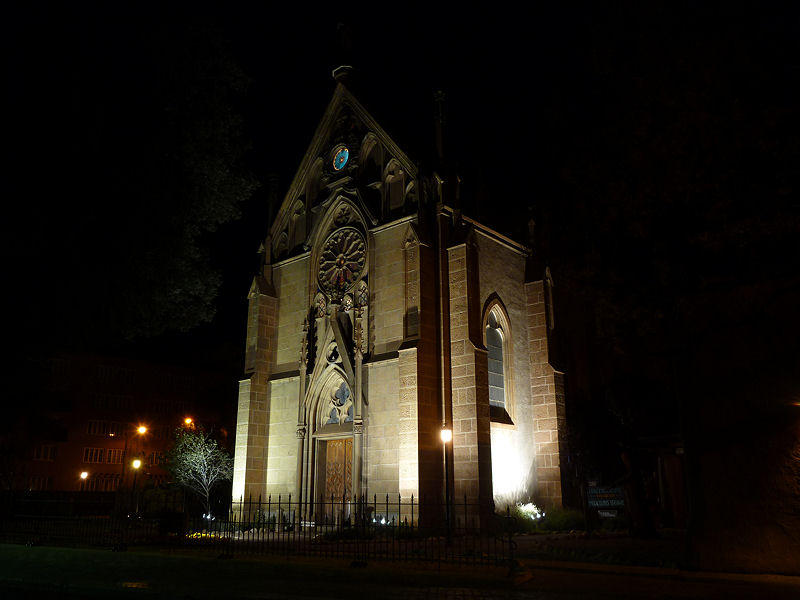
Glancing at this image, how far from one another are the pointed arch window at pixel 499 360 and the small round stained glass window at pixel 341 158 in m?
8.71

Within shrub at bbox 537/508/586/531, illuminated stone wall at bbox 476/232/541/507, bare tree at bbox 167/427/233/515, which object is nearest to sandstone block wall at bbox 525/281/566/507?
illuminated stone wall at bbox 476/232/541/507

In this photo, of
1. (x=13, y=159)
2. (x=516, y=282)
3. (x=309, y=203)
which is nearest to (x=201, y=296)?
(x=13, y=159)

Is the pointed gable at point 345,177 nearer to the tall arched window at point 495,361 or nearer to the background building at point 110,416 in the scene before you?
the tall arched window at point 495,361

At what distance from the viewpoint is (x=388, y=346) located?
23.2 m

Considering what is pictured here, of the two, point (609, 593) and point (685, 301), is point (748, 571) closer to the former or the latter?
point (609, 593)

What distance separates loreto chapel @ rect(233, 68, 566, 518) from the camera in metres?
21.4

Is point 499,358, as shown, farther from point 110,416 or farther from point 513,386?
point 110,416

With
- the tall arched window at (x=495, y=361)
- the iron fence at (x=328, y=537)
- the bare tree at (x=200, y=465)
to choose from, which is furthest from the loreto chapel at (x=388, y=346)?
the bare tree at (x=200, y=465)

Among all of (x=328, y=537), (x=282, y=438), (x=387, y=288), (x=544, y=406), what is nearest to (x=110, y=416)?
(x=282, y=438)

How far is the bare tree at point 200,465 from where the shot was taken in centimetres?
2791

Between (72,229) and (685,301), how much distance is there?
1288 cm

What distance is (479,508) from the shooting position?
20.2 meters

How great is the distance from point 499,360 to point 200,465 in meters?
13.3

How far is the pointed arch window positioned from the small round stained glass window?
28.6ft
